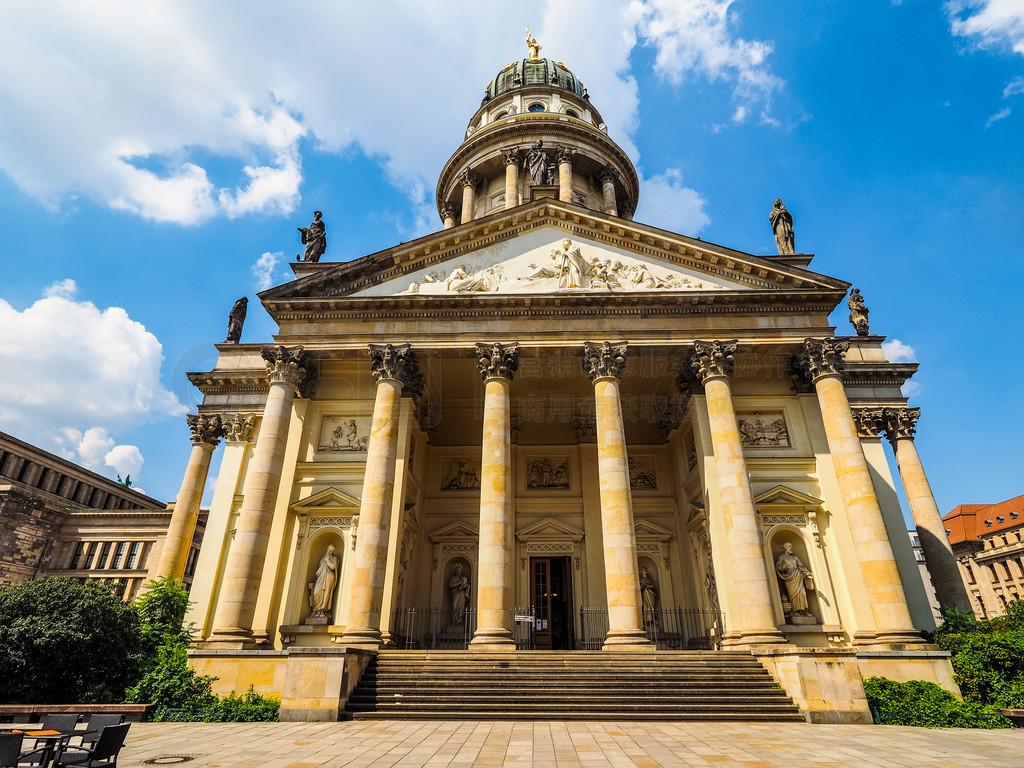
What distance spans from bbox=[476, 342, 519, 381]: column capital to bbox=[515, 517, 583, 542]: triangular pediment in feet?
27.9

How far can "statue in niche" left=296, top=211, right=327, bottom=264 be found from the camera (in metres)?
24.8

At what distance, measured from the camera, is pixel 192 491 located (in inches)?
981

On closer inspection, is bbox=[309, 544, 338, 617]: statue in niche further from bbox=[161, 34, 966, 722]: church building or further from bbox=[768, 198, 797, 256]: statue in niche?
bbox=[768, 198, 797, 256]: statue in niche

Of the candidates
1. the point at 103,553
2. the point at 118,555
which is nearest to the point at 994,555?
the point at 118,555

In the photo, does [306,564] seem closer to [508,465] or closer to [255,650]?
[255,650]

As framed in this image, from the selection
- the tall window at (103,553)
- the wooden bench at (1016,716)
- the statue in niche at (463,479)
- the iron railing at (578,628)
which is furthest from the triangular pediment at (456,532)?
the tall window at (103,553)

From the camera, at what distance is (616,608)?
1688 cm

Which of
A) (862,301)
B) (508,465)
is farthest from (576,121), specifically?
(508,465)

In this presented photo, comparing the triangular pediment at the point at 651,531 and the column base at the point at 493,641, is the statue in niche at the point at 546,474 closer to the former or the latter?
the triangular pediment at the point at 651,531

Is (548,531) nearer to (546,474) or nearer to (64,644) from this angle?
(546,474)

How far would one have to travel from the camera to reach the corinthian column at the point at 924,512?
2239 cm

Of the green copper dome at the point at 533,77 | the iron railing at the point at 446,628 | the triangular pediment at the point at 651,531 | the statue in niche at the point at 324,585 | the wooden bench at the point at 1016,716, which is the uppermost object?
the green copper dome at the point at 533,77

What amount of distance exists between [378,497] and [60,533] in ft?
140

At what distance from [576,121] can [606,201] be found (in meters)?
6.27
